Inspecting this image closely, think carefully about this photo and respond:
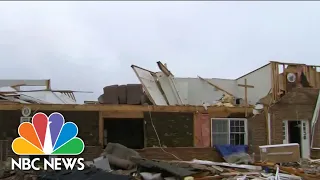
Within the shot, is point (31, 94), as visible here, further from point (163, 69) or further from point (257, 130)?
point (257, 130)

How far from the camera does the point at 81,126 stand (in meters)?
17.4

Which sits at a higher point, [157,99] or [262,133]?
[157,99]

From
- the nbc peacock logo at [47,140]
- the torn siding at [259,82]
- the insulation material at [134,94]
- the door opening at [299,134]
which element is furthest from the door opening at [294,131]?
the nbc peacock logo at [47,140]

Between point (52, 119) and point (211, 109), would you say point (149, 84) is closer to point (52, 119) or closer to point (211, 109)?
point (211, 109)

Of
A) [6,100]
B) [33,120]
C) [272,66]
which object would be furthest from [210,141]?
[6,100]

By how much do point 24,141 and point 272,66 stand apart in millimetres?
11460

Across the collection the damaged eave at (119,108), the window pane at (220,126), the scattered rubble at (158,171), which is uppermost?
the damaged eave at (119,108)

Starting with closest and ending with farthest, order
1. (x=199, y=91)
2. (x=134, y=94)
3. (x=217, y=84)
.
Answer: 1. (x=134, y=94)
2. (x=199, y=91)
3. (x=217, y=84)

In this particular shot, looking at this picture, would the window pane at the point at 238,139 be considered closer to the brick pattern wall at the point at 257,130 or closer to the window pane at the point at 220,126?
the brick pattern wall at the point at 257,130

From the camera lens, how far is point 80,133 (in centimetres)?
1736

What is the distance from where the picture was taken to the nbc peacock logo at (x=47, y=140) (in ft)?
49.9

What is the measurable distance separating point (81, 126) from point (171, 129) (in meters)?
3.83

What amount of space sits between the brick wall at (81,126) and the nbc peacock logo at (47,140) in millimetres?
510

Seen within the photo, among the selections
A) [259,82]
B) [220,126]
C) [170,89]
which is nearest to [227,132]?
[220,126]
